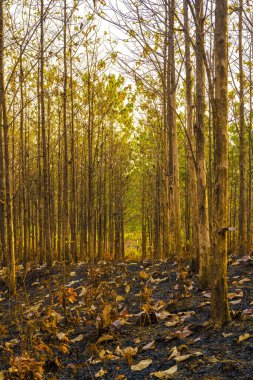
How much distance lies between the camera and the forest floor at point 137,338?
3670 mm

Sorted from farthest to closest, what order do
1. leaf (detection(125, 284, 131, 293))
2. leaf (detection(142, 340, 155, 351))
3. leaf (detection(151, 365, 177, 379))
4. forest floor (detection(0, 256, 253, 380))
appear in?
leaf (detection(125, 284, 131, 293))
leaf (detection(142, 340, 155, 351))
forest floor (detection(0, 256, 253, 380))
leaf (detection(151, 365, 177, 379))

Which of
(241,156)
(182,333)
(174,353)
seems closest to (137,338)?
(182,333)

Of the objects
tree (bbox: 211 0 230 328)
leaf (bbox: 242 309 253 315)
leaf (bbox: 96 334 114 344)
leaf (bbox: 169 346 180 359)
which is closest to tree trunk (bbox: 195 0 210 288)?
leaf (bbox: 242 309 253 315)

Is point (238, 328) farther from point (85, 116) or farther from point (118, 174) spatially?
point (118, 174)

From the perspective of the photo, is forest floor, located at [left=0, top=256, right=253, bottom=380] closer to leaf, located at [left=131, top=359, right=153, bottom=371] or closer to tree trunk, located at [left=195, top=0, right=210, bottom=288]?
leaf, located at [left=131, top=359, right=153, bottom=371]

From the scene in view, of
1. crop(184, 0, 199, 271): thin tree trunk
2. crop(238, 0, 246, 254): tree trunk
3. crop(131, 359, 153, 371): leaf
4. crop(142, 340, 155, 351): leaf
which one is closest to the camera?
crop(131, 359, 153, 371): leaf

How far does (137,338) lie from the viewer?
4.67 m

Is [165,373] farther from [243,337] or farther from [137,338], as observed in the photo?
[137,338]

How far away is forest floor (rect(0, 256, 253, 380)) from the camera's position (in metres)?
3.67

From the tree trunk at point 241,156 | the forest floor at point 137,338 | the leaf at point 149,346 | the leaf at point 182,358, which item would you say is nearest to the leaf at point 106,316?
the forest floor at point 137,338

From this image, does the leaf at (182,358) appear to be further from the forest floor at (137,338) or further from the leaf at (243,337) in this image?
the leaf at (243,337)

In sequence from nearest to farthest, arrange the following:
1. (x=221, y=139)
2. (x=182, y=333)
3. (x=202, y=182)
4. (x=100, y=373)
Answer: (x=100, y=373), (x=221, y=139), (x=182, y=333), (x=202, y=182)

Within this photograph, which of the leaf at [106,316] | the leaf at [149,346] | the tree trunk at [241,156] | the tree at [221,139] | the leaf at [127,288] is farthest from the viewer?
the tree trunk at [241,156]

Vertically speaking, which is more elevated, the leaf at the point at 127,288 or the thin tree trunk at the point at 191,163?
the thin tree trunk at the point at 191,163
